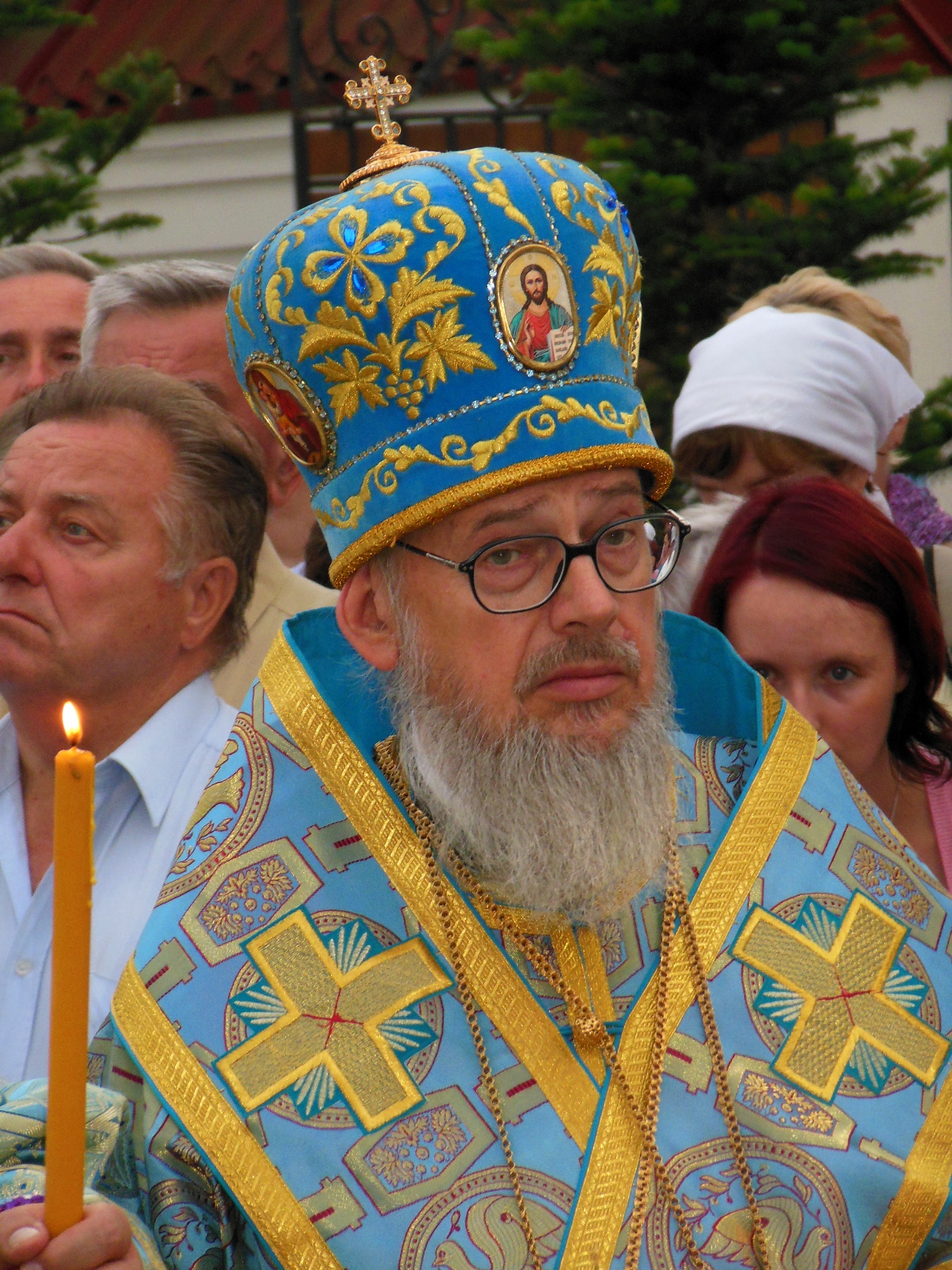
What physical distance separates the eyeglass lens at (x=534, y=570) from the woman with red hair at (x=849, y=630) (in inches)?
31.6

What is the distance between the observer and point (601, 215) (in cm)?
260

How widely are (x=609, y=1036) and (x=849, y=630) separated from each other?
3.66 feet

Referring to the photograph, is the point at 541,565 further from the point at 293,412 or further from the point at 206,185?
the point at 206,185

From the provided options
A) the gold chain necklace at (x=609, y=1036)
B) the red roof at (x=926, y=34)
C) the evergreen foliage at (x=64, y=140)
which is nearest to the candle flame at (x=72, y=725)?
the gold chain necklace at (x=609, y=1036)

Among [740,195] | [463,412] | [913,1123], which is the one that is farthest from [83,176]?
[913,1123]

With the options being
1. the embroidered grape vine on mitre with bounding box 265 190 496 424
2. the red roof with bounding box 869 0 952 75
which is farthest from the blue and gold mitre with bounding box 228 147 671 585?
the red roof with bounding box 869 0 952 75

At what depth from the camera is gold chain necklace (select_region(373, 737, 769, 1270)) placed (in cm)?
226

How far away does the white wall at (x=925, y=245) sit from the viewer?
28.5 feet

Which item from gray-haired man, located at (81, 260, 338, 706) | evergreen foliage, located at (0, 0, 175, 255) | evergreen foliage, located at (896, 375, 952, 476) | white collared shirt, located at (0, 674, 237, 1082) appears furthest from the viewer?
evergreen foliage, located at (0, 0, 175, 255)

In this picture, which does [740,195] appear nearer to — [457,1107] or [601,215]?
[601,215]

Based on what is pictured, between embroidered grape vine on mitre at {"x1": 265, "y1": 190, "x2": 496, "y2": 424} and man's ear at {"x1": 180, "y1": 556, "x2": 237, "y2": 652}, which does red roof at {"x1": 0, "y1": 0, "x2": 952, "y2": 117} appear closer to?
man's ear at {"x1": 180, "y1": 556, "x2": 237, "y2": 652}

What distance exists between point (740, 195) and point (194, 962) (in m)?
5.32

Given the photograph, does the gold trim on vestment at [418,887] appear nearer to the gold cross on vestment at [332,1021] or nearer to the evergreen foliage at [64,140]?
the gold cross on vestment at [332,1021]

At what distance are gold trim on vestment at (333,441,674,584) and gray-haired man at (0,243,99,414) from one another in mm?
2419
